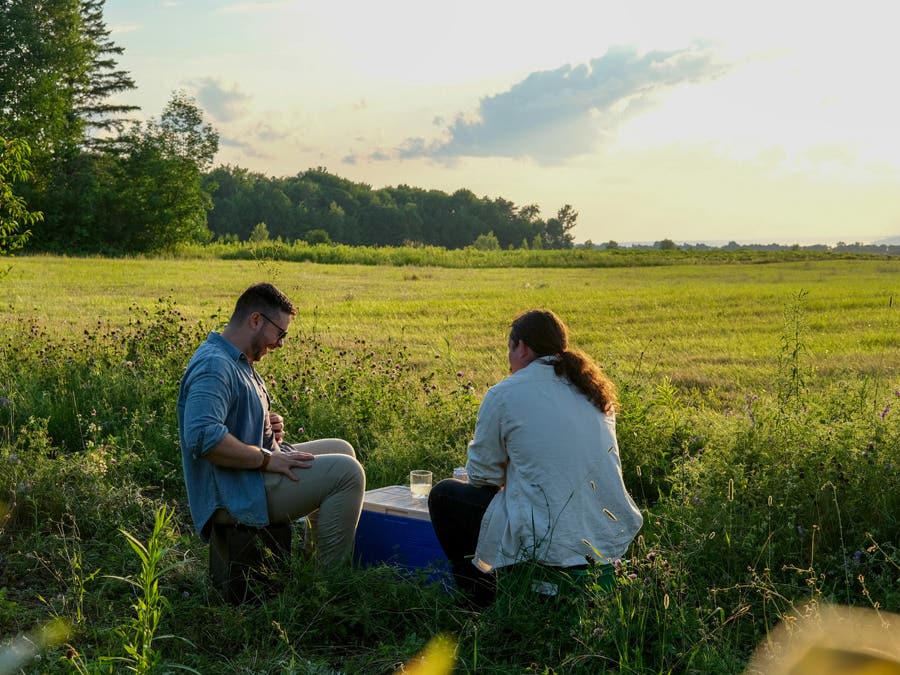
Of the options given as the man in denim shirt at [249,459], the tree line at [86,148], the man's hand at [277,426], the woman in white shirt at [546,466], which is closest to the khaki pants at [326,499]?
the man in denim shirt at [249,459]

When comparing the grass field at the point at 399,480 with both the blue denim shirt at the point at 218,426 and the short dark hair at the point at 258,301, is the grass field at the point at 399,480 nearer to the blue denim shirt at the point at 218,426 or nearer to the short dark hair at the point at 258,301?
the blue denim shirt at the point at 218,426

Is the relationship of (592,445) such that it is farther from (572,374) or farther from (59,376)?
(59,376)

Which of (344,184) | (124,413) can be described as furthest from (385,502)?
(344,184)

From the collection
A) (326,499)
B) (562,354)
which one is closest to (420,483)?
(326,499)

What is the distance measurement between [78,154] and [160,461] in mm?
49823

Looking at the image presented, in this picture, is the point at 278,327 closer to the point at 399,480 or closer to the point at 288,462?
the point at 288,462

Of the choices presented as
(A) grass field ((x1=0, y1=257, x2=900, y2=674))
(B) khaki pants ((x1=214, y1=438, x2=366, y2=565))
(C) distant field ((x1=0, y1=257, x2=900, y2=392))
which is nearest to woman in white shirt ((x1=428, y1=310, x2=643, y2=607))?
(A) grass field ((x1=0, y1=257, x2=900, y2=674))

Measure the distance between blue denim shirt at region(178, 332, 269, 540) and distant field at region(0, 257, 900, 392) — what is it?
3238 mm

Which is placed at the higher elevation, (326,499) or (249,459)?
(249,459)

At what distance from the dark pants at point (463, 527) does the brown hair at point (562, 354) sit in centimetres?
74

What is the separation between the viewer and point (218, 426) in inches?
171

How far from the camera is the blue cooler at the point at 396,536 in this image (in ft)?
16.1

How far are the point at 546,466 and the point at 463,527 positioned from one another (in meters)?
0.63

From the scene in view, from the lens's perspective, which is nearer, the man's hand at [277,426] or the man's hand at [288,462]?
the man's hand at [288,462]
